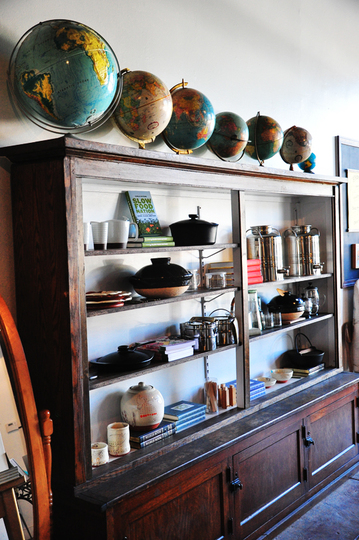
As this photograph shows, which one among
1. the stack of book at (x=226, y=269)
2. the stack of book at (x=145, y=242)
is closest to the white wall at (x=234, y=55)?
the stack of book at (x=145, y=242)

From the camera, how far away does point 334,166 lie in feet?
14.4

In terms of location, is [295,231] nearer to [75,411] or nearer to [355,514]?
[355,514]

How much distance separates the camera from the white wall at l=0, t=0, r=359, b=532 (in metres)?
2.25

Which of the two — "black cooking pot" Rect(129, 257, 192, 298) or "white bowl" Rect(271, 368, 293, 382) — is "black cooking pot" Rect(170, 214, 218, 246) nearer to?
"black cooking pot" Rect(129, 257, 192, 298)

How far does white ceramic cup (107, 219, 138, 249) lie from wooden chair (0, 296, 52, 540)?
2.07 feet

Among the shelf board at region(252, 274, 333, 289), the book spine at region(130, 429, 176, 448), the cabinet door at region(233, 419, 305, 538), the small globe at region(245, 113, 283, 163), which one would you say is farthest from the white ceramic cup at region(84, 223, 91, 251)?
the small globe at region(245, 113, 283, 163)

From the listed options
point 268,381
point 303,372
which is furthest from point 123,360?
point 303,372

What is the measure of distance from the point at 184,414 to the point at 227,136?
159 cm

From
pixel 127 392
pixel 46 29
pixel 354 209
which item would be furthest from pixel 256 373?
pixel 46 29

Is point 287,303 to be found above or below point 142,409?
above

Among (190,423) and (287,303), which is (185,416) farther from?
(287,303)

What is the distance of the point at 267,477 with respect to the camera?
9.60ft

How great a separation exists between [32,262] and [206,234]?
1006 mm

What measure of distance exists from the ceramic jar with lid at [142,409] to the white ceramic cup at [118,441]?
115mm
